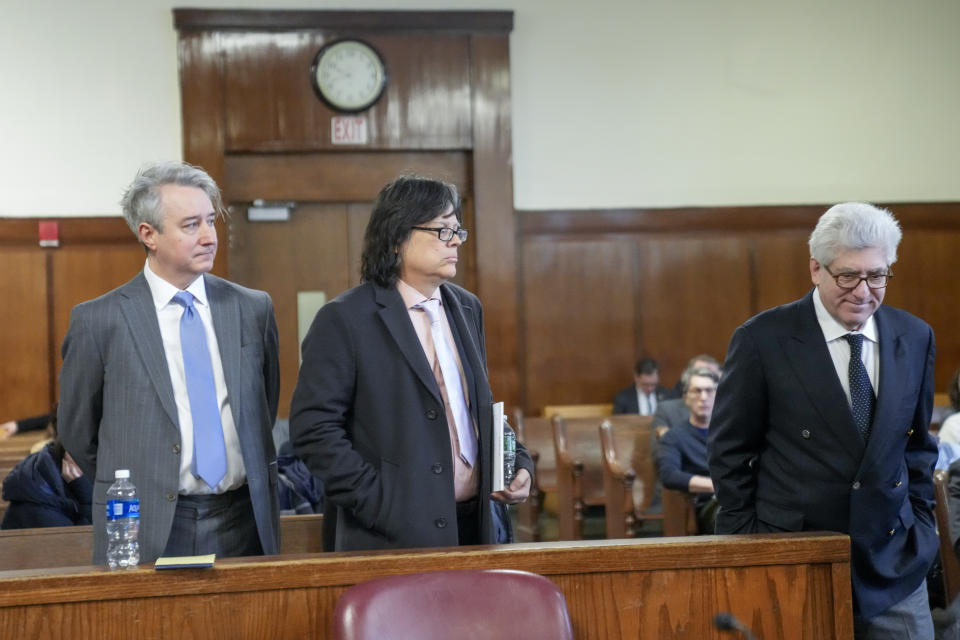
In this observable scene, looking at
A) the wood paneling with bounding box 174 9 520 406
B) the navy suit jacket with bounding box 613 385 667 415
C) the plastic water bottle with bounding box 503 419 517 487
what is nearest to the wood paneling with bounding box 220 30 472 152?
the wood paneling with bounding box 174 9 520 406

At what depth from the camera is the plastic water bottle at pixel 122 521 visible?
2320mm

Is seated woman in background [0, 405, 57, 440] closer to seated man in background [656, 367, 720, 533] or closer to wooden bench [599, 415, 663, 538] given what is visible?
wooden bench [599, 415, 663, 538]

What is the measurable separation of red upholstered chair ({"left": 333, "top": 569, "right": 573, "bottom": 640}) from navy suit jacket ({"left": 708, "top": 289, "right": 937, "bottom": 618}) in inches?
32.3

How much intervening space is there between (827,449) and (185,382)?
59.8 inches

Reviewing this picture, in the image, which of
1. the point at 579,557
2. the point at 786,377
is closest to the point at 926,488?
the point at 786,377

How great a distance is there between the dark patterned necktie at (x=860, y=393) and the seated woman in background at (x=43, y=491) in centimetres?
265

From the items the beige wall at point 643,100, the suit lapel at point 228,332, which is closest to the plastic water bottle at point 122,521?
the suit lapel at point 228,332

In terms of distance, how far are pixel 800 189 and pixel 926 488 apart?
676cm

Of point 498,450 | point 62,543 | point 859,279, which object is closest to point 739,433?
point 859,279

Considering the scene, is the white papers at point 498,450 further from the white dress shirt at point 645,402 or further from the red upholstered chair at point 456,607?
the white dress shirt at point 645,402

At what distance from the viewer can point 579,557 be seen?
228 centimetres

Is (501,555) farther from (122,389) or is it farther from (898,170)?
(898,170)

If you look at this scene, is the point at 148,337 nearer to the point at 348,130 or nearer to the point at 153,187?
the point at 153,187

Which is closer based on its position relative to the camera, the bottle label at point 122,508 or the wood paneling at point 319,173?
the bottle label at point 122,508
